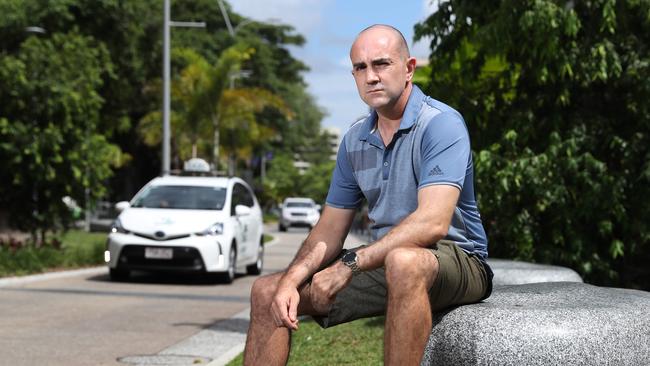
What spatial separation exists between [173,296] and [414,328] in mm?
9969

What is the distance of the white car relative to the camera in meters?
15.3

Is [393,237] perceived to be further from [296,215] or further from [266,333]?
[296,215]

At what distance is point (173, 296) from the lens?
13609 mm

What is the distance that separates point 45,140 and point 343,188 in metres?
Result: 14.8

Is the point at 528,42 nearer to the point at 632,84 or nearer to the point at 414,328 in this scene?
the point at 632,84

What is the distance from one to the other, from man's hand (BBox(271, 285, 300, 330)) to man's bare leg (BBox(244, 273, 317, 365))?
0.04 m

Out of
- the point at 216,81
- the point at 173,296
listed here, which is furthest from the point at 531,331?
the point at 216,81

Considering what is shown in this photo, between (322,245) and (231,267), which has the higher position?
(322,245)

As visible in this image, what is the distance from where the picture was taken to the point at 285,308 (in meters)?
4.18

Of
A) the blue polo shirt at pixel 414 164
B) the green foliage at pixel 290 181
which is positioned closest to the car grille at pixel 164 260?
the blue polo shirt at pixel 414 164

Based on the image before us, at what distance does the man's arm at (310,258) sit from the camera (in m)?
4.20

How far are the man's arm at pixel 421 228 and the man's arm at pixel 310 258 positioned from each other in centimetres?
28

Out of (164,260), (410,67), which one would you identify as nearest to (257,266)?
(164,260)

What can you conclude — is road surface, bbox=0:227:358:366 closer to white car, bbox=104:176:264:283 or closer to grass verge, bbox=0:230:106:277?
white car, bbox=104:176:264:283
